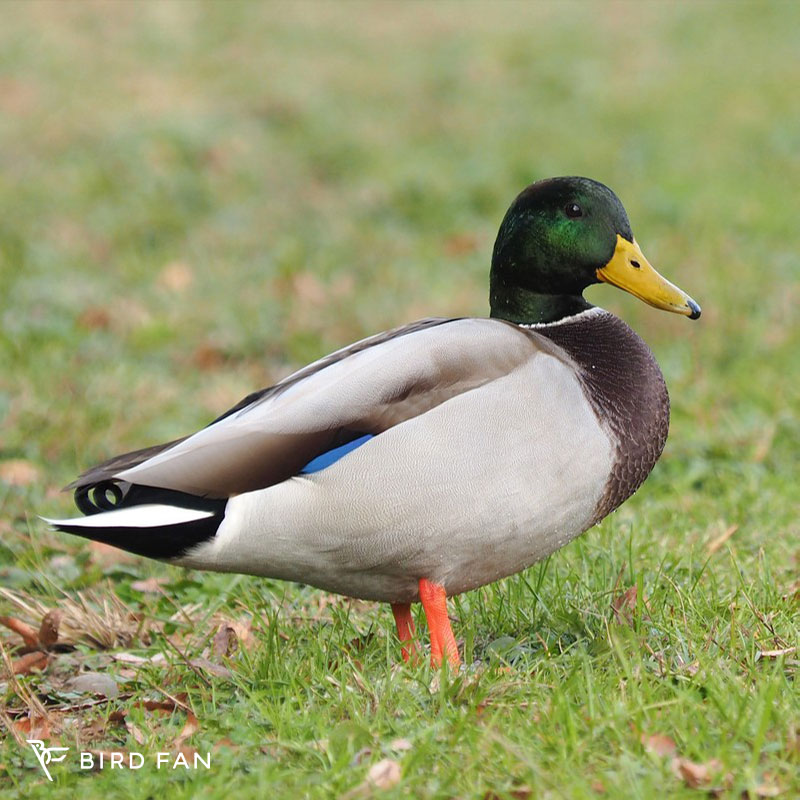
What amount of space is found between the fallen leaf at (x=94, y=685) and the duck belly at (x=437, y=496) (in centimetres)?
49

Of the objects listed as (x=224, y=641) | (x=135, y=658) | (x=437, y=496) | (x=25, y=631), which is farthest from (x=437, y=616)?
(x=25, y=631)

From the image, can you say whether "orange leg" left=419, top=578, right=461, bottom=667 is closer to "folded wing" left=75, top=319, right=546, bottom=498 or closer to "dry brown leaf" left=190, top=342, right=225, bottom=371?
"folded wing" left=75, top=319, right=546, bottom=498

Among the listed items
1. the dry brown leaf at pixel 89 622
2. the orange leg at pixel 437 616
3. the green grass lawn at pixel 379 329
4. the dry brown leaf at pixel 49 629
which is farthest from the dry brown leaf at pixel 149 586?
the orange leg at pixel 437 616

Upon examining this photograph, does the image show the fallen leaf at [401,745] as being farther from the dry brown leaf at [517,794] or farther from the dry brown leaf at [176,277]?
the dry brown leaf at [176,277]

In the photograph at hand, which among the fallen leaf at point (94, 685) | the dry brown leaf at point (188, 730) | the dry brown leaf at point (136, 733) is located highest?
the dry brown leaf at point (136, 733)

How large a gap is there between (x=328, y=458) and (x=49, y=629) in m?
1.13

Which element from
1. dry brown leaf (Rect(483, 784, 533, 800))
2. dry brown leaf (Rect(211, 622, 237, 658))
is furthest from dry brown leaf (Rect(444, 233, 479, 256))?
dry brown leaf (Rect(483, 784, 533, 800))

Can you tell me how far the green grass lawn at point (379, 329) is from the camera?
262 centimetres

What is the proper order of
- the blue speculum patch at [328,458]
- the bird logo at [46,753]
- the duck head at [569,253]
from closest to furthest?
the bird logo at [46,753] < the blue speculum patch at [328,458] < the duck head at [569,253]

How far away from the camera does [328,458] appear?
2859mm

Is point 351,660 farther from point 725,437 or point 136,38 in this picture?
point 136,38

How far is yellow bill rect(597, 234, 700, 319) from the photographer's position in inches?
134

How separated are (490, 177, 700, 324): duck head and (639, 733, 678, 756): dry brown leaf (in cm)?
123

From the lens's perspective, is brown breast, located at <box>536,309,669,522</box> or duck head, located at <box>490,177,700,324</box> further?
duck head, located at <box>490,177,700,324</box>
